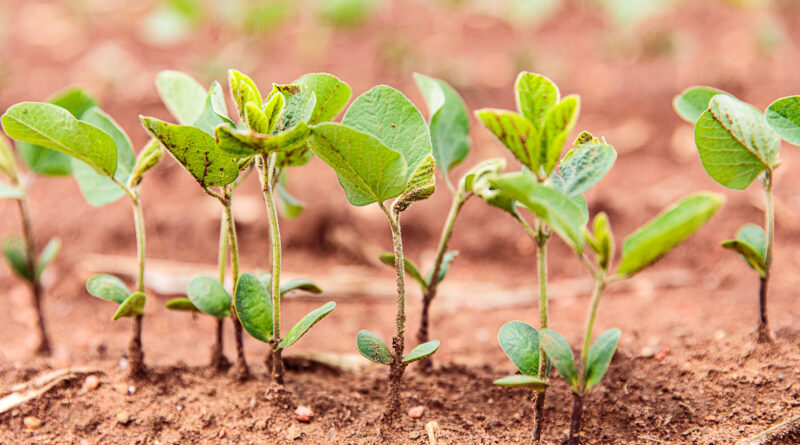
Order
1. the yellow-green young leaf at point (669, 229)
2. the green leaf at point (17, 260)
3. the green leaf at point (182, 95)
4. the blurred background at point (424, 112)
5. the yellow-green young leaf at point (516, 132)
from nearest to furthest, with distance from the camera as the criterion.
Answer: the yellow-green young leaf at point (669, 229), the yellow-green young leaf at point (516, 132), the green leaf at point (182, 95), the green leaf at point (17, 260), the blurred background at point (424, 112)

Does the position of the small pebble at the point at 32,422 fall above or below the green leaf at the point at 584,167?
below

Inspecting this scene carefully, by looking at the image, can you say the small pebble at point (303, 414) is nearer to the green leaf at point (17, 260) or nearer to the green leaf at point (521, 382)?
the green leaf at point (521, 382)

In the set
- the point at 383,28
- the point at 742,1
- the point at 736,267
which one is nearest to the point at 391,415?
the point at 736,267

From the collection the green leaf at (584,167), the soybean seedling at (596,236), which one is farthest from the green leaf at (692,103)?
the soybean seedling at (596,236)

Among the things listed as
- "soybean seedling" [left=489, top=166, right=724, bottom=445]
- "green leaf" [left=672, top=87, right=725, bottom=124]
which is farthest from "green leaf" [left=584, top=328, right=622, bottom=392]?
"green leaf" [left=672, top=87, right=725, bottom=124]

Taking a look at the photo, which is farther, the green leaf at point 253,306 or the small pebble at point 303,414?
the small pebble at point 303,414

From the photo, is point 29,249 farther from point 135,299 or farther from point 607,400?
point 607,400

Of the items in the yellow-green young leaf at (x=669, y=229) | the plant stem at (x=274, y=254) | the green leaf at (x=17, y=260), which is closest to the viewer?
the yellow-green young leaf at (x=669, y=229)

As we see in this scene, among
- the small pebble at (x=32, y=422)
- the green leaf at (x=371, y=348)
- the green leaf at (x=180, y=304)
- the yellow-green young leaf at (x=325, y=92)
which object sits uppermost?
the yellow-green young leaf at (x=325, y=92)
